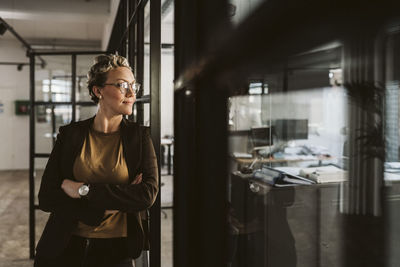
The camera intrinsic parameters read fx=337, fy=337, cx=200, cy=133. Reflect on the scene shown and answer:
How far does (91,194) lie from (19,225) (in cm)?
421

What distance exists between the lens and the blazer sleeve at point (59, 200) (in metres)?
1.38

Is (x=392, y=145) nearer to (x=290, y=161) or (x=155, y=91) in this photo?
(x=290, y=161)

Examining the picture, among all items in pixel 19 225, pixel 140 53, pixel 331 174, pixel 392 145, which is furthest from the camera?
pixel 19 225

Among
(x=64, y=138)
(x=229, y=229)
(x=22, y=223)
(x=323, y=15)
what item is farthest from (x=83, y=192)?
(x=22, y=223)

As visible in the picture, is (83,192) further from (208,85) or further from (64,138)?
(208,85)

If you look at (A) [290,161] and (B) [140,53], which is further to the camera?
(B) [140,53]

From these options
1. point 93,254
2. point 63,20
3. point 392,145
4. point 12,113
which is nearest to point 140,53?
point 93,254

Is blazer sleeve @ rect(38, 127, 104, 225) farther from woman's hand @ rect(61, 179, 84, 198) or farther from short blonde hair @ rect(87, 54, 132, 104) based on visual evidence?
short blonde hair @ rect(87, 54, 132, 104)

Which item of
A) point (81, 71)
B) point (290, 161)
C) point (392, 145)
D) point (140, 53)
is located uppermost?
point (81, 71)

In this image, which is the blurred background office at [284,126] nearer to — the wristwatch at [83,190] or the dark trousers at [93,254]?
the dark trousers at [93,254]

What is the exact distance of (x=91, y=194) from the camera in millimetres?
1362

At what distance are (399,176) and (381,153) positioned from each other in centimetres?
4

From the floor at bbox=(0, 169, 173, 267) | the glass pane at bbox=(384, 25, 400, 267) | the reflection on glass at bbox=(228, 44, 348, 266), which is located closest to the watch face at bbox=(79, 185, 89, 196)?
the reflection on glass at bbox=(228, 44, 348, 266)

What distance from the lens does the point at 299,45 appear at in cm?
35
